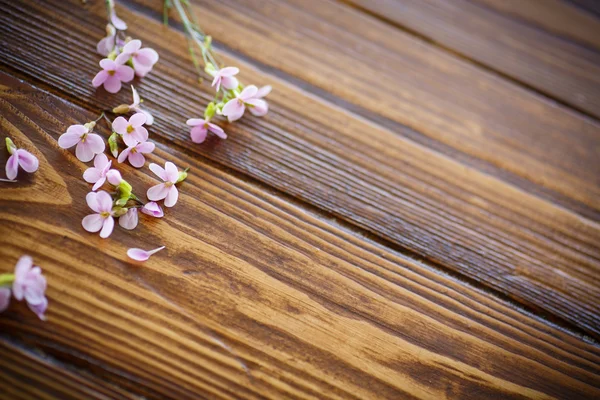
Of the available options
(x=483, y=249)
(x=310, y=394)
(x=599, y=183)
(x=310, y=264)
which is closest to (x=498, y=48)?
(x=599, y=183)

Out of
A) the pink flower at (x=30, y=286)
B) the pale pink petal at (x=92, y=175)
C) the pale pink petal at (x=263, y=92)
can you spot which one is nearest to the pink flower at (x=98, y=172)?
the pale pink petal at (x=92, y=175)

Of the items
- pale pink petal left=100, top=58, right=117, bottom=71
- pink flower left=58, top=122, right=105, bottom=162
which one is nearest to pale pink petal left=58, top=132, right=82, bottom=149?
pink flower left=58, top=122, right=105, bottom=162

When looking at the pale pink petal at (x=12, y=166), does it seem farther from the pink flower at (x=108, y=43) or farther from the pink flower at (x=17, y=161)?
the pink flower at (x=108, y=43)

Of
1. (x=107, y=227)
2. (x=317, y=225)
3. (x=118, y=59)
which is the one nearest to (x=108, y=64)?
(x=118, y=59)

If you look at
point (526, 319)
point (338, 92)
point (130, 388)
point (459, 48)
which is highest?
point (459, 48)

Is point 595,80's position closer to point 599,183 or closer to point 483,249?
point 599,183

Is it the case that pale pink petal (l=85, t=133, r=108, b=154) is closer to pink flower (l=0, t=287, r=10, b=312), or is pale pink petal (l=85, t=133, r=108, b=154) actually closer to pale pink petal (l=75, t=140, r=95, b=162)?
pale pink petal (l=75, t=140, r=95, b=162)
